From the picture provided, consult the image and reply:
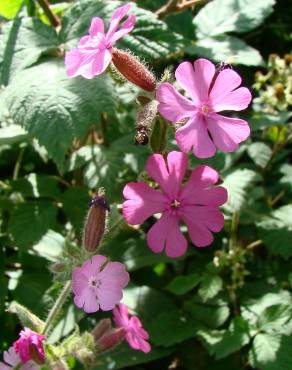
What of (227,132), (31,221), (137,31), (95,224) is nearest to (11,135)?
(31,221)

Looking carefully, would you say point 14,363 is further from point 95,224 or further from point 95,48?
point 95,48

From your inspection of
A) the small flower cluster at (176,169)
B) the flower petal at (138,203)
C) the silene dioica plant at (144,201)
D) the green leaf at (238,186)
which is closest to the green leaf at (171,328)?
the silene dioica plant at (144,201)

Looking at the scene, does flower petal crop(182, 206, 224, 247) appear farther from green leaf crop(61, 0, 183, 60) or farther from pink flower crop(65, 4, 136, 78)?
green leaf crop(61, 0, 183, 60)

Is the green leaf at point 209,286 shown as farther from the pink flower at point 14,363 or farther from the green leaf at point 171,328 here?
the pink flower at point 14,363

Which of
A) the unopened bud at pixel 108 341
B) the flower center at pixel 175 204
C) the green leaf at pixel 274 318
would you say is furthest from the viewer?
the green leaf at pixel 274 318

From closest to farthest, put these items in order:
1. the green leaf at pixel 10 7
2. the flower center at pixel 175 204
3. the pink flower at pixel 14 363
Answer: the flower center at pixel 175 204, the pink flower at pixel 14 363, the green leaf at pixel 10 7

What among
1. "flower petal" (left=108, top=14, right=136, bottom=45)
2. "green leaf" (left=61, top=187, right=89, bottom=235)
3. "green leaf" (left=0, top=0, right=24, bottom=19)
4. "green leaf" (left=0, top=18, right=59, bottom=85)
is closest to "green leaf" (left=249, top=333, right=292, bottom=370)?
"green leaf" (left=61, top=187, right=89, bottom=235)
